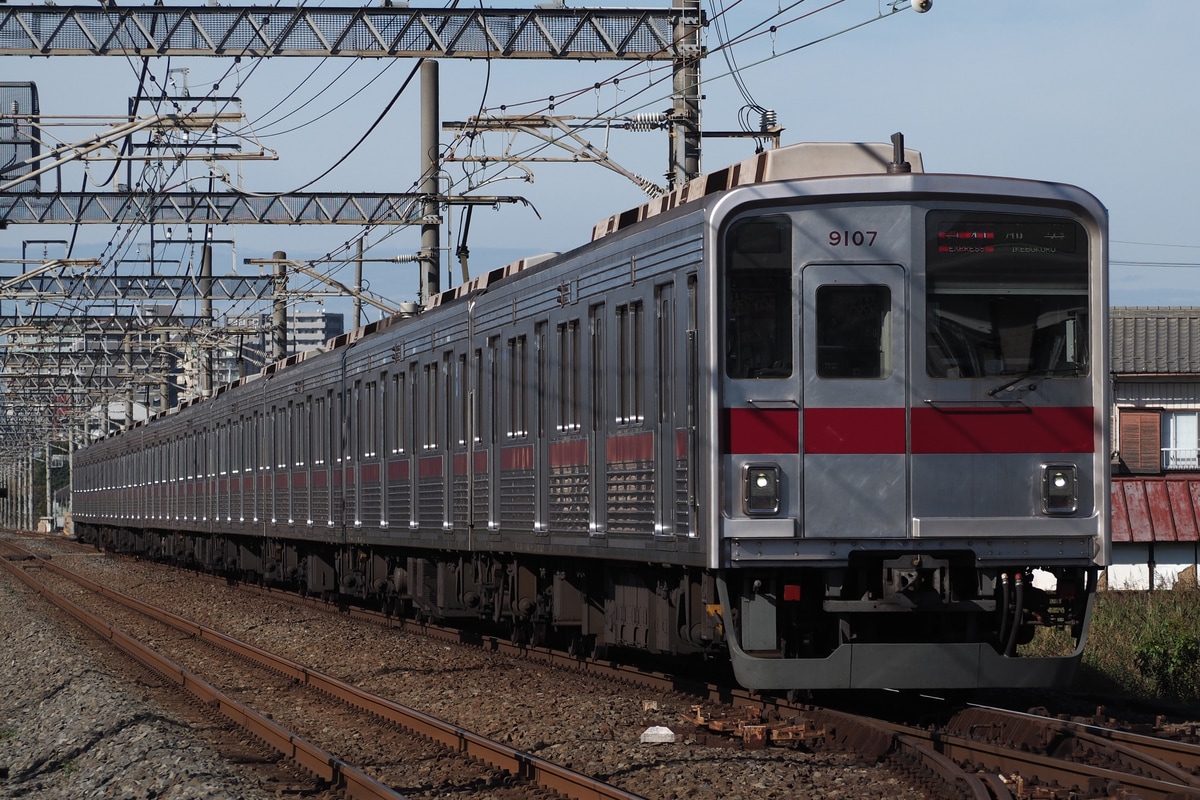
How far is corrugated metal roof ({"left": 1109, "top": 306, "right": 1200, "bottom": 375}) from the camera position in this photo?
1166 inches

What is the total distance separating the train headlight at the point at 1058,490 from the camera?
29.5 feet

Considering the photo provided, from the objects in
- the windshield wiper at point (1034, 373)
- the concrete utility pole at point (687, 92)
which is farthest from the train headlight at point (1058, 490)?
the concrete utility pole at point (687, 92)

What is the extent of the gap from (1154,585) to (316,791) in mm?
20922

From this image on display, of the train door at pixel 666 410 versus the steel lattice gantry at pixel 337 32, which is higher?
the steel lattice gantry at pixel 337 32

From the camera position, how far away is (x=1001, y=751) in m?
7.93

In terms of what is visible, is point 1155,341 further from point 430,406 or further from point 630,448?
point 630,448

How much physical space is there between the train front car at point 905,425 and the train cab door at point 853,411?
0.01m

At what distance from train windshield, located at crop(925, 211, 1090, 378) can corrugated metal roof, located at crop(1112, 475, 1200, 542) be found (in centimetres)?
1903

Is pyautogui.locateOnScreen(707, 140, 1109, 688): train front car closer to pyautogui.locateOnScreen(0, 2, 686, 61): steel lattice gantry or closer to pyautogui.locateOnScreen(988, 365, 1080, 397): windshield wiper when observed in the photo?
pyautogui.locateOnScreen(988, 365, 1080, 397): windshield wiper

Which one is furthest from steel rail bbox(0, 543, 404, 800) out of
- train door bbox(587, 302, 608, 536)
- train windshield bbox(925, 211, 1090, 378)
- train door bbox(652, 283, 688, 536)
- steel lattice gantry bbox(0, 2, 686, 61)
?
steel lattice gantry bbox(0, 2, 686, 61)

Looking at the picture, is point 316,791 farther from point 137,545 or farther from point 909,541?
point 137,545

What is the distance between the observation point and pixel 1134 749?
7812mm

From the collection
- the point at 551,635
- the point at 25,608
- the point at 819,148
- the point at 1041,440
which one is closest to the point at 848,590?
the point at 1041,440

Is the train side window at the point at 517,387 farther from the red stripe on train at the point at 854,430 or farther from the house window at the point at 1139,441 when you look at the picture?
the house window at the point at 1139,441
